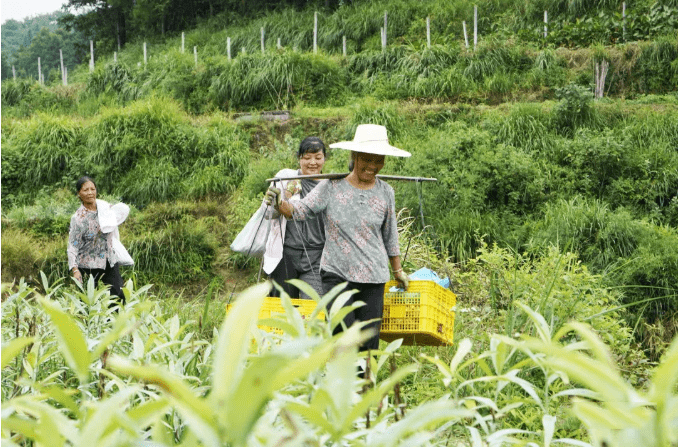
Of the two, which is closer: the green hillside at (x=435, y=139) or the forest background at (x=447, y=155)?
the forest background at (x=447, y=155)

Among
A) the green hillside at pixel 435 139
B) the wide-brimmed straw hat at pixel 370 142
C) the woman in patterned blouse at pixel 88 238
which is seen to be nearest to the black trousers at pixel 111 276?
the woman in patterned blouse at pixel 88 238

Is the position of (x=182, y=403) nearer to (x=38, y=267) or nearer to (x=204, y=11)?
(x=38, y=267)

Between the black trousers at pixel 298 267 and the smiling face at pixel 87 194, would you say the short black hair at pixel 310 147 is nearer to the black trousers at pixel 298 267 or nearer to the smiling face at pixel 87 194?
the black trousers at pixel 298 267

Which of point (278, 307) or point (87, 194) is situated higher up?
point (87, 194)

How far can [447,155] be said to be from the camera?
722 cm

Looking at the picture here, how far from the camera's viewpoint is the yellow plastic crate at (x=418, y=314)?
3477 mm

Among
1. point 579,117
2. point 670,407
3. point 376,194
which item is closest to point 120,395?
point 670,407

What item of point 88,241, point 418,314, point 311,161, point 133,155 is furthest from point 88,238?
point 133,155

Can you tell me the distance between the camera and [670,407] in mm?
690

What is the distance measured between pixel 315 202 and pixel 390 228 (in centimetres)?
39

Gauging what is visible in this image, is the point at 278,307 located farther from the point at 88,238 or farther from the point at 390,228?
the point at 88,238

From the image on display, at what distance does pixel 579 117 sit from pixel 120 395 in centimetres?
852

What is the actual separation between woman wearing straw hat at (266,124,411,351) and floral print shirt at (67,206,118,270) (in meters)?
2.24

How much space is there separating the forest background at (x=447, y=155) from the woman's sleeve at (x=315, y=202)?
0.66m
